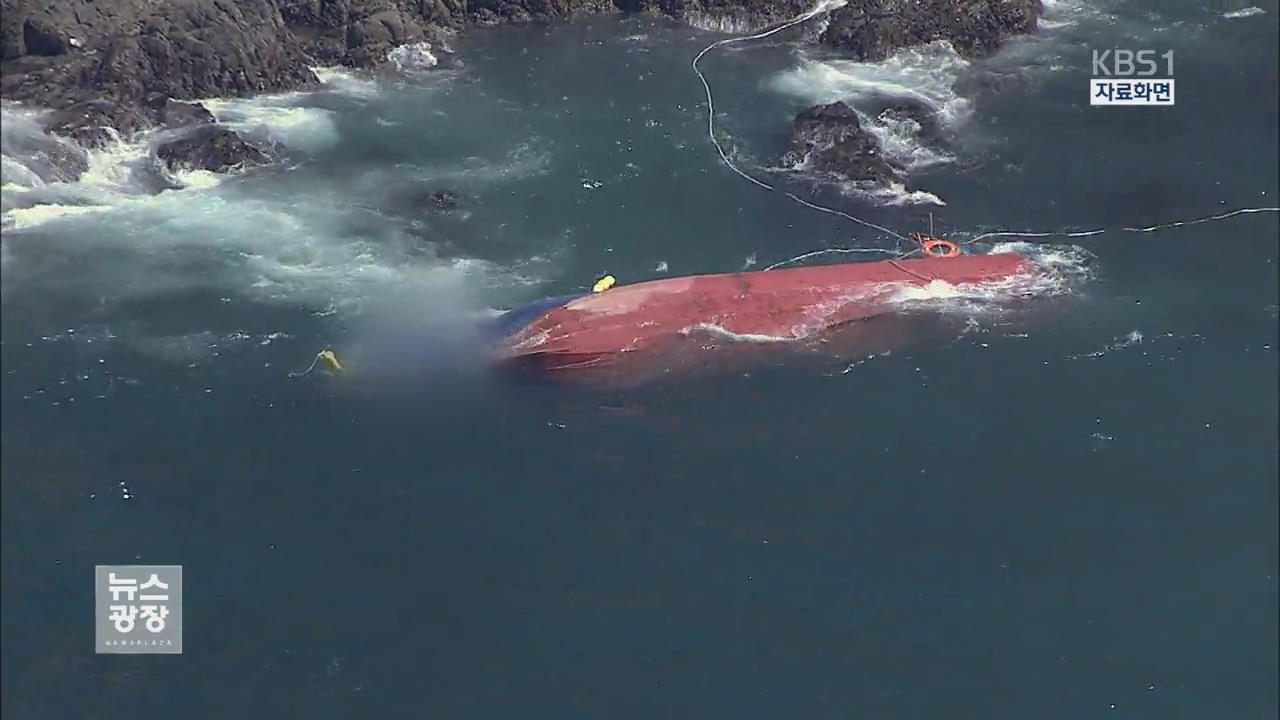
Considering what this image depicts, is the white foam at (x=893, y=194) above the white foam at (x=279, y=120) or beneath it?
beneath

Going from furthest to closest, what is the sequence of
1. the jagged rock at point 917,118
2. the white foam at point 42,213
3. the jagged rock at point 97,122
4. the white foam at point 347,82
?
the white foam at point 347,82, the jagged rock at point 917,118, the jagged rock at point 97,122, the white foam at point 42,213

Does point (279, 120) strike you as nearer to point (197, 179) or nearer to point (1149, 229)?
point (197, 179)

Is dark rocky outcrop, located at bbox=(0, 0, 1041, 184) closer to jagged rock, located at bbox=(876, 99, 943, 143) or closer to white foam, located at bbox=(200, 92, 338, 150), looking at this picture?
white foam, located at bbox=(200, 92, 338, 150)

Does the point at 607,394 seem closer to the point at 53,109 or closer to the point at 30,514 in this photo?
the point at 30,514

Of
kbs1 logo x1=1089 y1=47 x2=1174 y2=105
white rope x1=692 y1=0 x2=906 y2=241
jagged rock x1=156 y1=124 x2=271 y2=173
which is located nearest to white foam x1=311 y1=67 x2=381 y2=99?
jagged rock x1=156 y1=124 x2=271 y2=173

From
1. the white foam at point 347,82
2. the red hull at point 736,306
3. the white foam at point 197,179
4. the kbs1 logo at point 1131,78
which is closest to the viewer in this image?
the red hull at point 736,306

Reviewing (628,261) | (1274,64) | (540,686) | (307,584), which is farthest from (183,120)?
(1274,64)

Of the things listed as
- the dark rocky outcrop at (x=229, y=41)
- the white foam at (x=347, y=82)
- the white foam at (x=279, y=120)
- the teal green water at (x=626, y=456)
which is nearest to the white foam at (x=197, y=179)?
the teal green water at (x=626, y=456)

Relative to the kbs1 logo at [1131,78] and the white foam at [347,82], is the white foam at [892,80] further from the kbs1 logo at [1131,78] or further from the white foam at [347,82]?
the white foam at [347,82]
